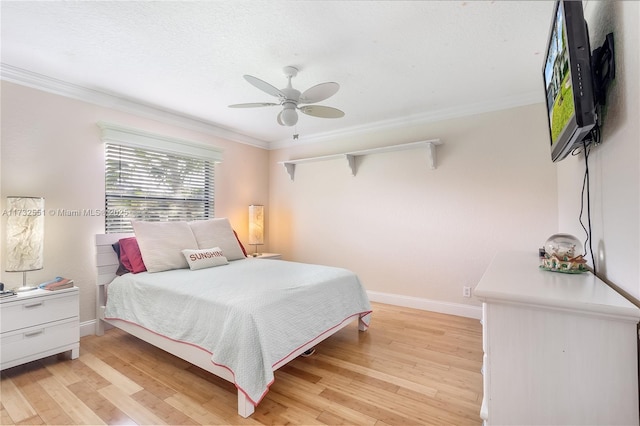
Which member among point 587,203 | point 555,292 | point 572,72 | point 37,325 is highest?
point 572,72

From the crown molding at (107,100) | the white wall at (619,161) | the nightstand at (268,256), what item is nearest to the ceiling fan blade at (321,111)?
the white wall at (619,161)

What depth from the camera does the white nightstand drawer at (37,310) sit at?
2072 millimetres

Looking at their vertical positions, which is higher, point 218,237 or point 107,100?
point 107,100

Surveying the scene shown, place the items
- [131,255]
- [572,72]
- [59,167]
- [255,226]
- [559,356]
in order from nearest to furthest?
[559,356], [572,72], [59,167], [131,255], [255,226]

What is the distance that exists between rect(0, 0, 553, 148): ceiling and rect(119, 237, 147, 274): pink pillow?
1.47 meters

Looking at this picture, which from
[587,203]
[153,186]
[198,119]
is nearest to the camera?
[587,203]

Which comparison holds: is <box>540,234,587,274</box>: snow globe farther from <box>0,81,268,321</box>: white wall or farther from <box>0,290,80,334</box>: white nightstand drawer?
<box>0,81,268,321</box>: white wall

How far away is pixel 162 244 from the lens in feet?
9.52

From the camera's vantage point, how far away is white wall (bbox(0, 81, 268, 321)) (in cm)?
245

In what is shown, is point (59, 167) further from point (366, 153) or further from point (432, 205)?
point (432, 205)

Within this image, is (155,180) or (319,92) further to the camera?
(155,180)

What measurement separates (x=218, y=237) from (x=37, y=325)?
1.61m

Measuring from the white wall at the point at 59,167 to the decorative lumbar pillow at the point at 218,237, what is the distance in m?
0.90

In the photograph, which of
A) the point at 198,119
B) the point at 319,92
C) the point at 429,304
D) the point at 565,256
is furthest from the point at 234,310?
the point at 198,119
